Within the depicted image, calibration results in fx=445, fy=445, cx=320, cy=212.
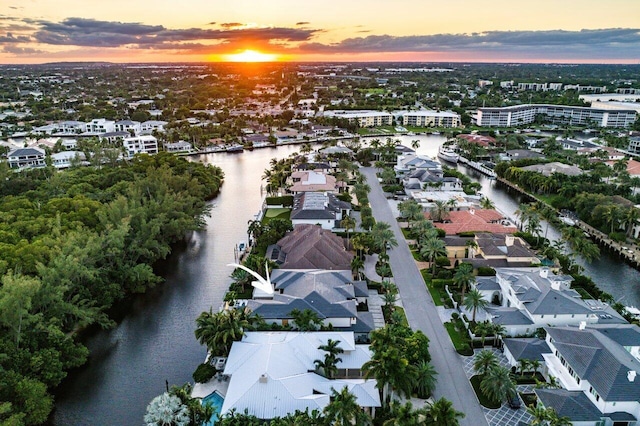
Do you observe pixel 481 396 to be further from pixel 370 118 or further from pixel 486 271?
pixel 370 118

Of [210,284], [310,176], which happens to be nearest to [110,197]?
[210,284]

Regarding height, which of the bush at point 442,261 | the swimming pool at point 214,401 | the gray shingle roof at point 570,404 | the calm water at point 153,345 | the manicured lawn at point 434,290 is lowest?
the calm water at point 153,345

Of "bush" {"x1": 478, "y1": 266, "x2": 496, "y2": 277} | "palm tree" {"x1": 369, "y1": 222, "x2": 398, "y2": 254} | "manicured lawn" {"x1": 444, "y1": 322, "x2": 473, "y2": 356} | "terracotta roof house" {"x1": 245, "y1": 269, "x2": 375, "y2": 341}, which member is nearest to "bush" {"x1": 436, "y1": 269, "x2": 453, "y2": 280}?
"bush" {"x1": 478, "y1": 266, "x2": 496, "y2": 277}

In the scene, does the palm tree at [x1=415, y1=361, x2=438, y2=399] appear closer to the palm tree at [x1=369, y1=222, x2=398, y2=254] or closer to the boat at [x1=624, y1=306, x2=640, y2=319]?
the palm tree at [x1=369, y1=222, x2=398, y2=254]

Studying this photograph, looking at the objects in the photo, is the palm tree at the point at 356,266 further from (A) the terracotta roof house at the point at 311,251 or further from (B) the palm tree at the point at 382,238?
(B) the palm tree at the point at 382,238

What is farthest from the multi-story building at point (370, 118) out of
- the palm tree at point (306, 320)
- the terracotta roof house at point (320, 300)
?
the palm tree at point (306, 320)

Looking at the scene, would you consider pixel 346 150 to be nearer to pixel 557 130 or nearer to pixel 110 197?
pixel 110 197

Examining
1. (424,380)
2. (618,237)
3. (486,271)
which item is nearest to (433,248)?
(486,271)
